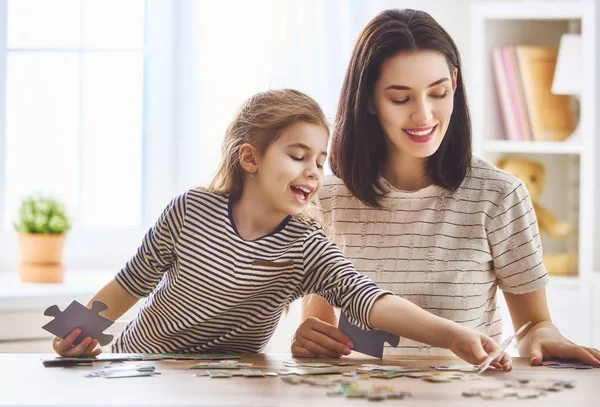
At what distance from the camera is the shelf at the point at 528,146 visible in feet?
9.50

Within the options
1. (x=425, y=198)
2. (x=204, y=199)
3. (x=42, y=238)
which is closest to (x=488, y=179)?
(x=425, y=198)

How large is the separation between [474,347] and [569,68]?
1812mm

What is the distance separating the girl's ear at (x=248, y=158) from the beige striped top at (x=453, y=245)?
1.11 feet

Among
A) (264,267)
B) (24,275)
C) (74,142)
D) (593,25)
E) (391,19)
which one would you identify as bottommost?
(24,275)

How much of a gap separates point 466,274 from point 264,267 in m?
0.49

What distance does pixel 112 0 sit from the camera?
10.9 feet

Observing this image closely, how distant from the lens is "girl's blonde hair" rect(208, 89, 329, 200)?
5.11 feet

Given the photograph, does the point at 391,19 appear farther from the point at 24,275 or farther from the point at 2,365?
the point at 24,275

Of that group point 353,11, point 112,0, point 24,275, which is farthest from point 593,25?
point 24,275

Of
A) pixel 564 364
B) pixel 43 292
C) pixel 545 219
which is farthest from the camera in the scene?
pixel 545 219

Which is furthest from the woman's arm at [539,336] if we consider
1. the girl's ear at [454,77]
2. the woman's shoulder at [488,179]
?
the girl's ear at [454,77]

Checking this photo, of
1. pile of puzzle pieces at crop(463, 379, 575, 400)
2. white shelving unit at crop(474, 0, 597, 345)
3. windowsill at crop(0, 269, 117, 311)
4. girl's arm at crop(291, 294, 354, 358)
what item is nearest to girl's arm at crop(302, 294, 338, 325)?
girl's arm at crop(291, 294, 354, 358)

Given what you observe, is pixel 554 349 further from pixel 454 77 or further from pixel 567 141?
pixel 567 141

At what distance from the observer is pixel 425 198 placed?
6.07 feet
